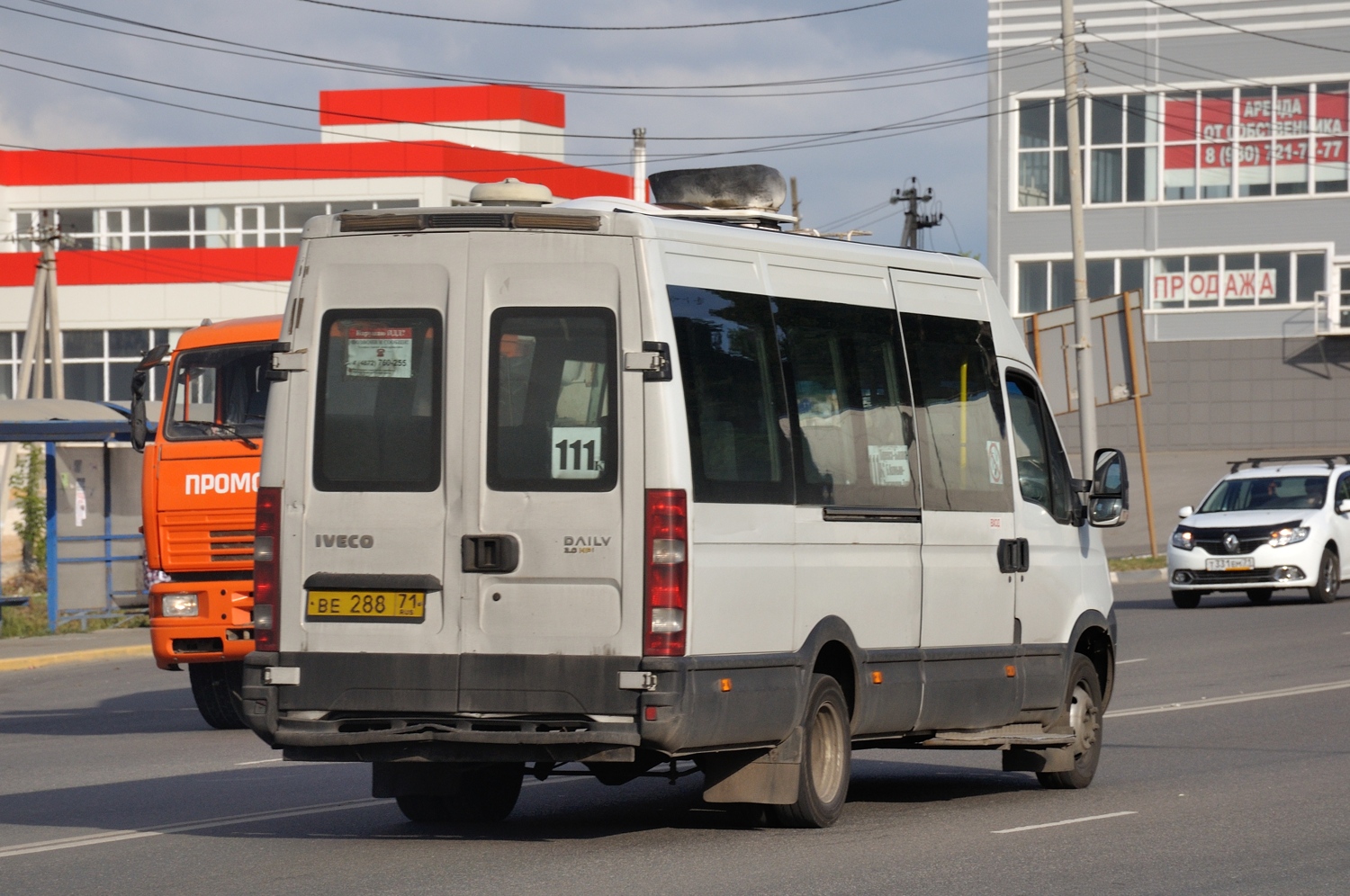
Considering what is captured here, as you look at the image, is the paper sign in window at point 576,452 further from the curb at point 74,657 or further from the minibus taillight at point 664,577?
the curb at point 74,657

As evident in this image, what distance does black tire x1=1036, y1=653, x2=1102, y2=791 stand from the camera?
35.2ft

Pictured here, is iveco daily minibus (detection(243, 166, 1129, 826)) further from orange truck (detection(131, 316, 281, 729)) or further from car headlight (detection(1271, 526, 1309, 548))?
car headlight (detection(1271, 526, 1309, 548))

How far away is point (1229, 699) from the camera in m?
15.3

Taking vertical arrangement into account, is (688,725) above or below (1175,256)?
below

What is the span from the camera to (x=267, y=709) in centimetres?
843

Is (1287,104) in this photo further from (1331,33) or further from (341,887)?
(341,887)

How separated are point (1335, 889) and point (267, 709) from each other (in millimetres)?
4362

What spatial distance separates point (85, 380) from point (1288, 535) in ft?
160

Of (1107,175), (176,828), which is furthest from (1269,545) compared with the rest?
(1107,175)

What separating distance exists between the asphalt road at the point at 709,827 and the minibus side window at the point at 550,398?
1604 mm

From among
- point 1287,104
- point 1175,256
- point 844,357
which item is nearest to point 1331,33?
point 1287,104

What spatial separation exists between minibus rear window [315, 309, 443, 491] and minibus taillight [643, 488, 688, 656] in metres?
0.99

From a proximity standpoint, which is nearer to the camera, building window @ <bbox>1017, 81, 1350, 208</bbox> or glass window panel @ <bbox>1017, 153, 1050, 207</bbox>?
building window @ <bbox>1017, 81, 1350, 208</bbox>

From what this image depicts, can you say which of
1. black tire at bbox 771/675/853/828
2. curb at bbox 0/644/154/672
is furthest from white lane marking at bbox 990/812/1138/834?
curb at bbox 0/644/154/672
